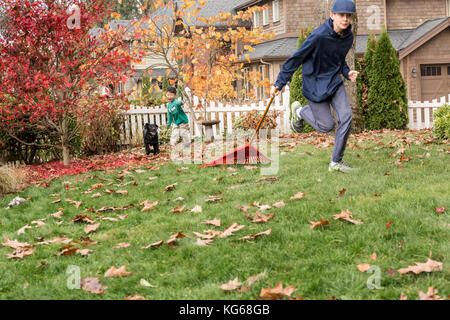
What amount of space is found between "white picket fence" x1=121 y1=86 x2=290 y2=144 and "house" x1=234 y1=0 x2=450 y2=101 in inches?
339

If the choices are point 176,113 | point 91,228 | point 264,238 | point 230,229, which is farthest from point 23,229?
point 176,113

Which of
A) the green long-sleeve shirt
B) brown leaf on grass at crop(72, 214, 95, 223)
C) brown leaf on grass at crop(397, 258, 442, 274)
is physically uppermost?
the green long-sleeve shirt

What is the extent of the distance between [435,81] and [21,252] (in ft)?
70.5

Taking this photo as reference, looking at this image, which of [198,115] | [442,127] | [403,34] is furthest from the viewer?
[403,34]

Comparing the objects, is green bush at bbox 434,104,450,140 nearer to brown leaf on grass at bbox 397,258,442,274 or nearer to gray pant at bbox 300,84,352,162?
gray pant at bbox 300,84,352,162

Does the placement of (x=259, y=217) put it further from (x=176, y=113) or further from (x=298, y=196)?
(x=176, y=113)

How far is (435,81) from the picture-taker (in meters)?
22.2

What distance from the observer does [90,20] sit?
982 centimetres

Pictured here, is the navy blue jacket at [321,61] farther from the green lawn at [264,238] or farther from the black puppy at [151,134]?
the black puppy at [151,134]

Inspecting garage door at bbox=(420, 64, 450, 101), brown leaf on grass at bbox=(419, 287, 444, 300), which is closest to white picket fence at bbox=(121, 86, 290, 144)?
garage door at bbox=(420, 64, 450, 101)

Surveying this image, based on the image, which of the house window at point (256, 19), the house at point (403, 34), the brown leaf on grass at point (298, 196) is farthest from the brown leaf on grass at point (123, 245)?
the house window at point (256, 19)

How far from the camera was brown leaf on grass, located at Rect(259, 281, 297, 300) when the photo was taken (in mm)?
3066

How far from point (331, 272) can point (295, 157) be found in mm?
4714

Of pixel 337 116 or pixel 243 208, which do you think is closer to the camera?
pixel 243 208
